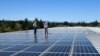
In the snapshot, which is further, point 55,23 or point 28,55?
point 55,23

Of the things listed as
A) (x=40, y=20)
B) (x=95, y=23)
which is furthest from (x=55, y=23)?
(x=40, y=20)

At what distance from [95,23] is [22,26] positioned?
119ft

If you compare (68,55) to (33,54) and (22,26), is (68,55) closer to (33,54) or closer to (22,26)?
(33,54)

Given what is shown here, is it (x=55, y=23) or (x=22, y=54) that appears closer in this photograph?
(x=22, y=54)

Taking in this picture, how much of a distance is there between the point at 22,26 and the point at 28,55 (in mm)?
37325

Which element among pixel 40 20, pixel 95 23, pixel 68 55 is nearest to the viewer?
pixel 68 55

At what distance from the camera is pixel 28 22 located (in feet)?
170

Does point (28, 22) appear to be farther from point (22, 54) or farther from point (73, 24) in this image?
point (22, 54)

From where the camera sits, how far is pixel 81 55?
10875mm

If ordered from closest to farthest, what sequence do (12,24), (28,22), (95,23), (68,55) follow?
(68,55) → (12,24) → (28,22) → (95,23)

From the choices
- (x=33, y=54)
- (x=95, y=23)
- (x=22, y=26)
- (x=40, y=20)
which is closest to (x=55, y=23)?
(x=95, y=23)

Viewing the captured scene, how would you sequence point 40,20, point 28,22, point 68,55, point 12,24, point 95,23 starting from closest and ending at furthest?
point 68,55 < point 12,24 < point 28,22 < point 40,20 < point 95,23

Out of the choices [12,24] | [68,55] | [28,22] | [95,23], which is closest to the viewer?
[68,55]

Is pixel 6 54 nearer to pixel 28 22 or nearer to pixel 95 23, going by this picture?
pixel 28 22
